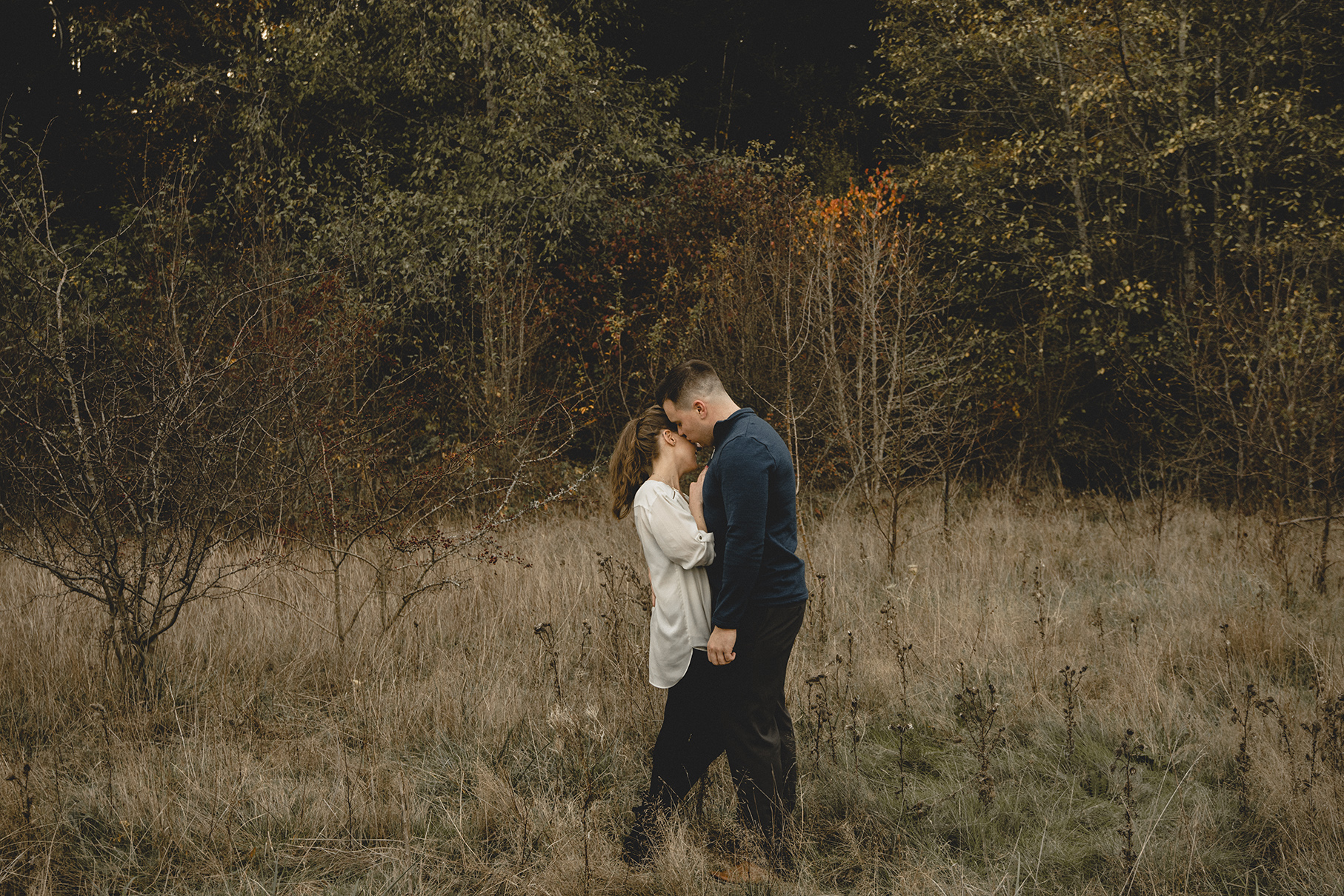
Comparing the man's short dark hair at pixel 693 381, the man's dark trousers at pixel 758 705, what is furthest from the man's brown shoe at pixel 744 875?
the man's short dark hair at pixel 693 381

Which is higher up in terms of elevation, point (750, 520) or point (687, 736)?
point (750, 520)

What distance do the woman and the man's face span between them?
3.6 inches

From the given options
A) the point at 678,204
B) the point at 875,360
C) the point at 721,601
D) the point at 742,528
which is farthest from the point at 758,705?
the point at 678,204

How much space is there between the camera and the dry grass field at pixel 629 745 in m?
3.11

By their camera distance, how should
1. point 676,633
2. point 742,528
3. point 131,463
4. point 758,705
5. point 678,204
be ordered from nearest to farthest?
point 742,528
point 758,705
point 676,633
point 131,463
point 678,204

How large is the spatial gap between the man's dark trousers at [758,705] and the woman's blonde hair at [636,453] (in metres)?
0.70

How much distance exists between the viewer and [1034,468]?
1152 cm

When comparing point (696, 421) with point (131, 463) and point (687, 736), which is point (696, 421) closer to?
point (687, 736)

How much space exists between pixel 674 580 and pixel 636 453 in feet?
1.69

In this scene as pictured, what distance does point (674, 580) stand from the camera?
3.09 m

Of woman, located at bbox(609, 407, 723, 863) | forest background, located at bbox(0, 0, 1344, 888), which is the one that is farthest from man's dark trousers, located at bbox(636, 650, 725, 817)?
forest background, located at bbox(0, 0, 1344, 888)

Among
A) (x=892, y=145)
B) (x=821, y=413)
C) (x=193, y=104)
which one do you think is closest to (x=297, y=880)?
(x=821, y=413)

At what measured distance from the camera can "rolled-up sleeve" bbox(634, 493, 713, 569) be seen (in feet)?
9.83

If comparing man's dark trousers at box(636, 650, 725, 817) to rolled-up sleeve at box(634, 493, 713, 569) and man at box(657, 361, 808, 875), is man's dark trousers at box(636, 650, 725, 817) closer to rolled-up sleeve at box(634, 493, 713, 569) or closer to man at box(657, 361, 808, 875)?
man at box(657, 361, 808, 875)
